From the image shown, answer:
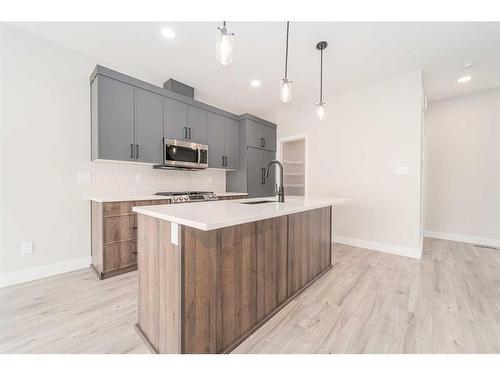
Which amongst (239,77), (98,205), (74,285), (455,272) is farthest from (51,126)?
(455,272)

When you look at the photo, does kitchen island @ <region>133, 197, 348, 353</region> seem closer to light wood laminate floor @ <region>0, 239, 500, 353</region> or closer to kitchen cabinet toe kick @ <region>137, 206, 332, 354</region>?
kitchen cabinet toe kick @ <region>137, 206, 332, 354</region>

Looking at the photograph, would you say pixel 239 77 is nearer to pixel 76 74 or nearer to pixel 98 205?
pixel 76 74

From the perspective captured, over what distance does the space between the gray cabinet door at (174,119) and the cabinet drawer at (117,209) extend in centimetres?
116

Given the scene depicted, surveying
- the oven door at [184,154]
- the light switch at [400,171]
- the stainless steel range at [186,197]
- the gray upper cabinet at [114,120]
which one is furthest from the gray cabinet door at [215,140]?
the light switch at [400,171]

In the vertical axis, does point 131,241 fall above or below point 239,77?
below

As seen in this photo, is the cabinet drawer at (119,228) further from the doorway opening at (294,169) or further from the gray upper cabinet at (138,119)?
the doorway opening at (294,169)

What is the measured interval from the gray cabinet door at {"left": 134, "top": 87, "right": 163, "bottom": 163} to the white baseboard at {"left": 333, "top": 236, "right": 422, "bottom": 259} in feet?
10.8

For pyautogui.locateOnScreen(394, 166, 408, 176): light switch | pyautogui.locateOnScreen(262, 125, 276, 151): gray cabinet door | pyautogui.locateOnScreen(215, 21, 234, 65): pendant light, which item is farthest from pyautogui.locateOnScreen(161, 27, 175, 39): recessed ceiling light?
pyautogui.locateOnScreen(394, 166, 408, 176): light switch

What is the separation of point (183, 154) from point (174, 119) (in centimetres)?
53

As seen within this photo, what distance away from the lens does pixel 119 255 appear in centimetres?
236

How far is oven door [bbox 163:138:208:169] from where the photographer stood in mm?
2992

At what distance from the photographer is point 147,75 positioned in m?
3.08
